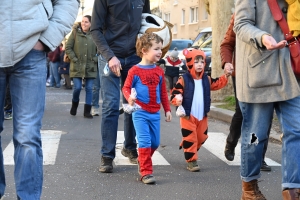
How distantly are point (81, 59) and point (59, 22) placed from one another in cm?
848

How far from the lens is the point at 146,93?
6.15m

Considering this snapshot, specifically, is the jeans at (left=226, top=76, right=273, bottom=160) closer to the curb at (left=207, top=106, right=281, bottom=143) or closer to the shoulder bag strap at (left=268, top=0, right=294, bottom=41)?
the shoulder bag strap at (left=268, top=0, right=294, bottom=41)

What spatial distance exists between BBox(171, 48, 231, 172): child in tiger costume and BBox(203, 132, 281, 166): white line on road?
62 centimetres

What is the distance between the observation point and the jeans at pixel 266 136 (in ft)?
15.0

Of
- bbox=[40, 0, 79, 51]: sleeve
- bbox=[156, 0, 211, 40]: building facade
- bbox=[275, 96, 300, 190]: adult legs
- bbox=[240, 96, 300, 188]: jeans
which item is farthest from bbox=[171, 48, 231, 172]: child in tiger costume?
bbox=[156, 0, 211, 40]: building facade

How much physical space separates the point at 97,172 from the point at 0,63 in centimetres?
271

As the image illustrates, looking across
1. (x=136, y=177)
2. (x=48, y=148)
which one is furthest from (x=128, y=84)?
(x=48, y=148)

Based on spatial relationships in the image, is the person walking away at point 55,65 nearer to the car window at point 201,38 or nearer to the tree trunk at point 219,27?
the car window at point 201,38

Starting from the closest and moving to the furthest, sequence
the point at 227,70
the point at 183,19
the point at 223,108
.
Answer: the point at 227,70 → the point at 223,108 → the point at 183,19

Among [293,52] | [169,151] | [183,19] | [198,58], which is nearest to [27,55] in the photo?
[293,52]

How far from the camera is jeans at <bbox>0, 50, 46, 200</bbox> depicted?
400 centimetres

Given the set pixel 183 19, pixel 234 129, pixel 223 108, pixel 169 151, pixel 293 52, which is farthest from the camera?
pixel 183 19

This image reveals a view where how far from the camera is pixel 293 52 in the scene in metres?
4.53

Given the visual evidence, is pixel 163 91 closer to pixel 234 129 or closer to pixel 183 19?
pixel 234 129
